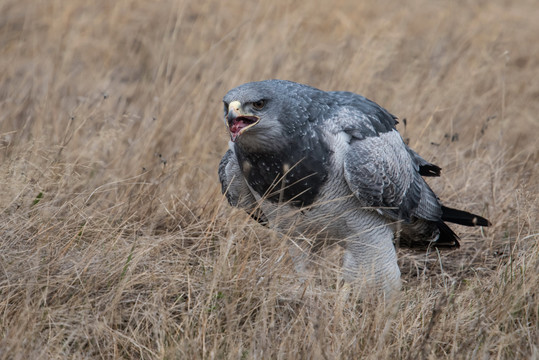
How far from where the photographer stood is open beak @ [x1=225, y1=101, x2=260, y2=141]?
3.33 m

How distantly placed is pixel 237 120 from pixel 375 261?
1.04 meters

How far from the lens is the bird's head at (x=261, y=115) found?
3.39 m

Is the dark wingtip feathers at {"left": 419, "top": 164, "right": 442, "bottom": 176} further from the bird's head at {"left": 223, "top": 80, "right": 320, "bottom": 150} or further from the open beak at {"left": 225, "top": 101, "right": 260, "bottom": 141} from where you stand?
the open beak at {"left": 225, "top": 101, "right": 260, "bottom": 141}

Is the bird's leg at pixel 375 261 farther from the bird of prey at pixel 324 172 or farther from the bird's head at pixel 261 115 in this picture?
the bird's head at pixel 261 115

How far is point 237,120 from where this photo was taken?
11.4ft

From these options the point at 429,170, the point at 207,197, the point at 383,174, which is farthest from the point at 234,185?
the point at 429,170

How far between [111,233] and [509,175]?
2.98m

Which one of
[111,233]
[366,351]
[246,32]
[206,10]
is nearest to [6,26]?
[206,10]

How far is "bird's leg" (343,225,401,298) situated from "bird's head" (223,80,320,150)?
699mm

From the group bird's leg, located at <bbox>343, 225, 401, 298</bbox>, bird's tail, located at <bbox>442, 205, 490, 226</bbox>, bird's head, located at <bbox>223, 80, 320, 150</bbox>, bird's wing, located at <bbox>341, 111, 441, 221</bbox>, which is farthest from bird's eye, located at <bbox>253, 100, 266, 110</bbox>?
bird's tail, located at <bbox>442, 205, 490, 226</bbox>

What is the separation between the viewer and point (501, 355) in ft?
9.64

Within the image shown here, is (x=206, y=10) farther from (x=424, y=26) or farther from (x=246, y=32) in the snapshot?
(x=424, y=26)

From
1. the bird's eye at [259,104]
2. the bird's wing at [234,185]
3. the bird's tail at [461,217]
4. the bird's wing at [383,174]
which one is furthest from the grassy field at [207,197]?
the bird's eye at [259,104]

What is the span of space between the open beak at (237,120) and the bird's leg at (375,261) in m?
0.83
